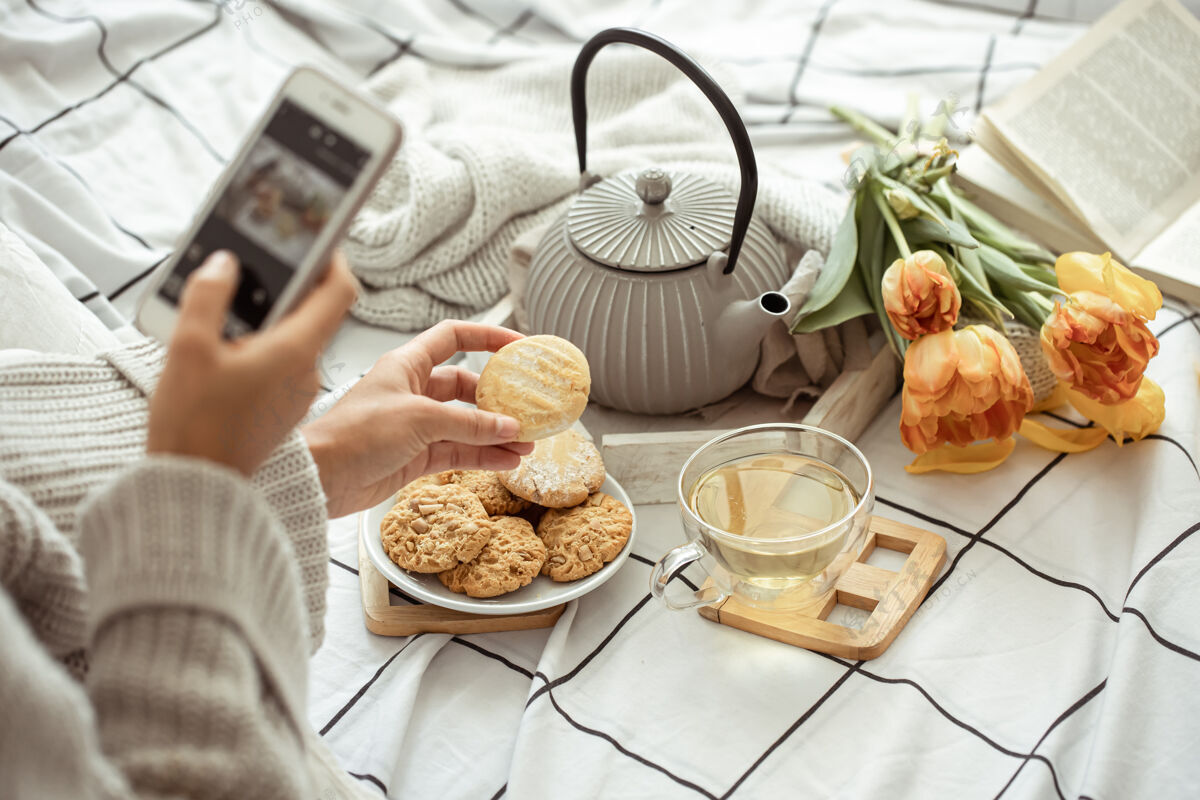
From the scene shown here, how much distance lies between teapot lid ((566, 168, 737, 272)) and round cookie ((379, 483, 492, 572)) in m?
0.26

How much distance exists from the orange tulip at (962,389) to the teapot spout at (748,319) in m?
→ 0.12

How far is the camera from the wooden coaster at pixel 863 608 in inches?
28.0

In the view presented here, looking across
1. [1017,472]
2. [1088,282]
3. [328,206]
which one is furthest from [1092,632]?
[328,206]

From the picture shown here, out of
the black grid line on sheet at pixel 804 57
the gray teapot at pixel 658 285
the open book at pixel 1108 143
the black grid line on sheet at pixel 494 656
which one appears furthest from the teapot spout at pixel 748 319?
the black grid line on sheet at pixel 804 57

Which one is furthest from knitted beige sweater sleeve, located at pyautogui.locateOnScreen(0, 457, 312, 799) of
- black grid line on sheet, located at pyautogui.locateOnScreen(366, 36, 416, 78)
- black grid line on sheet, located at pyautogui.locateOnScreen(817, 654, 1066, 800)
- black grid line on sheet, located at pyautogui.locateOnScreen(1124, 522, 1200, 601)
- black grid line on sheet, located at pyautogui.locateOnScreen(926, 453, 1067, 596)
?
black grid line on sheet, located at pyautogui.locateOnScreen(366, 36, 416, 78)

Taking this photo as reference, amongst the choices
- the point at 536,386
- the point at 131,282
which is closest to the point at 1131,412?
the point at 536,386

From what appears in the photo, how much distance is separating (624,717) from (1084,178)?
2.69ft

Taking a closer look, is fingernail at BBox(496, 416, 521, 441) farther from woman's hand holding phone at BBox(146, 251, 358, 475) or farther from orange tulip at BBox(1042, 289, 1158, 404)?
orange tulip at BBox(1042, 289, 1158, 404)

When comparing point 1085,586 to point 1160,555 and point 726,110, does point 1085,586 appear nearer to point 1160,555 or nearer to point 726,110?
point 1160,555

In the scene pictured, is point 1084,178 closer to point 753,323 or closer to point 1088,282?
point 1088,282

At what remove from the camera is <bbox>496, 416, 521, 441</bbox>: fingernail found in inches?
25.7

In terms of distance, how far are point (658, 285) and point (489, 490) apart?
0.77ft

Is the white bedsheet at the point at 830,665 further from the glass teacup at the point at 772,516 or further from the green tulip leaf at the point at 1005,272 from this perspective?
the green tulip leaf at the point at 1005,272

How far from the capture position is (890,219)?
34.9 inches
